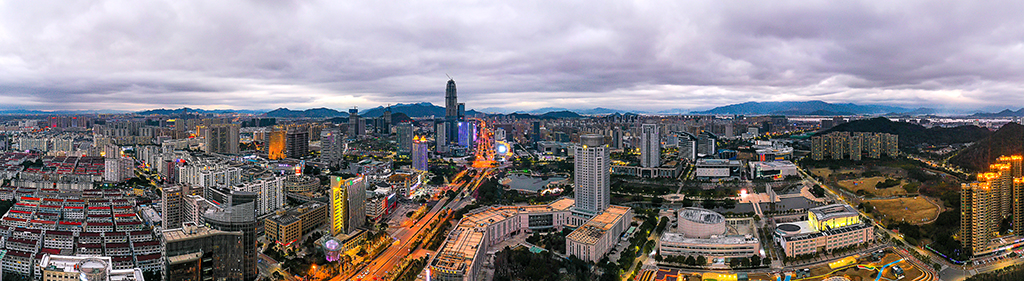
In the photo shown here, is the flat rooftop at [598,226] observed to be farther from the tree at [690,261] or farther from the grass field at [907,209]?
the grass field at [907,209]

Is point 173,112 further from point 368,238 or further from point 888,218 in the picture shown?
point 888,218

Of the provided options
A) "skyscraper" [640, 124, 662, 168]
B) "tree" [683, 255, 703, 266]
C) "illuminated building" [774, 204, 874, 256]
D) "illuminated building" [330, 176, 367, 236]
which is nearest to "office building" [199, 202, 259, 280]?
"illuminated building" [330, 176, 367, 236]

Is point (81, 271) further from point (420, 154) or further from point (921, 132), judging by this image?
point (921, 132)

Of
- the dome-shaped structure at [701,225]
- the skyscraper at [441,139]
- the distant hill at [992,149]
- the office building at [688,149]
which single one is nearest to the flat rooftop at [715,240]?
the dome-shaped structure at [701,225]

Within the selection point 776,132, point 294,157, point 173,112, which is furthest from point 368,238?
point 173,112

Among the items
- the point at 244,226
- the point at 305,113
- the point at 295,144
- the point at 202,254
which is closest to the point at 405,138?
the point at 295,144
